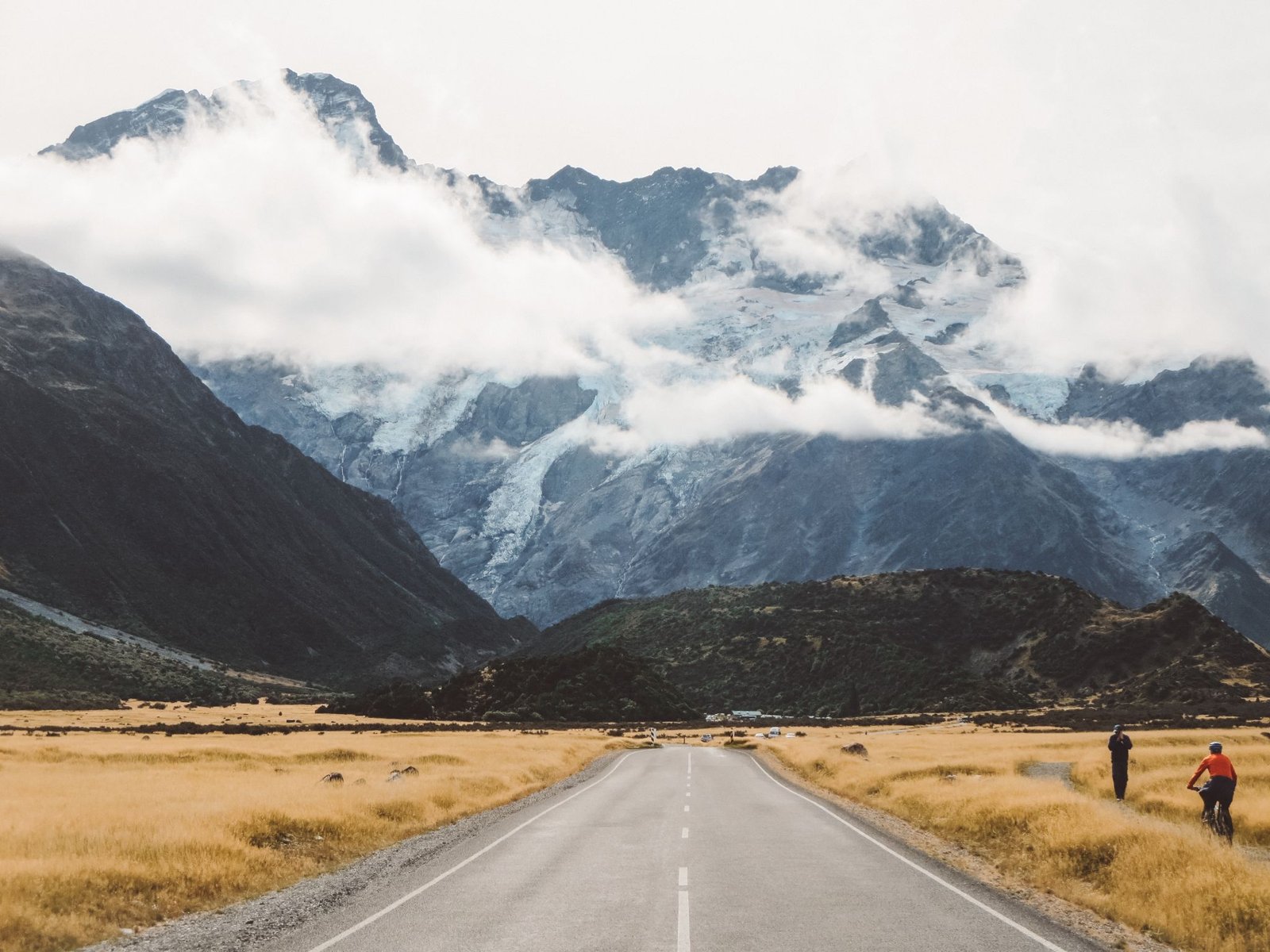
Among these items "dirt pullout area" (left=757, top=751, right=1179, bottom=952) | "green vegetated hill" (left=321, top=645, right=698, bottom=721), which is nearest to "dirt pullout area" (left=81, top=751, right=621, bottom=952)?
"dirt pullout area" (left=757, top=751, right=1179, bottom=952)

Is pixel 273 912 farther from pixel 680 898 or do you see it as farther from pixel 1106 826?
pixel 1106 826

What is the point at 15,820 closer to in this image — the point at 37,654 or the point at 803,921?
the point at 803,921

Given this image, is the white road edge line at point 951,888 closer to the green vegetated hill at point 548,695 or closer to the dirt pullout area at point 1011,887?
the dirt pullout area at point 1011,887

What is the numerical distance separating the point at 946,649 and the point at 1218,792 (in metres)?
137

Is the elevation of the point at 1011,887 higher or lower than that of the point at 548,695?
higher

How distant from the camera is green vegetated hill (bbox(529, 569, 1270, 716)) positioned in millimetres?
128125

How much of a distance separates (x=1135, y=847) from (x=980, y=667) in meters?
139

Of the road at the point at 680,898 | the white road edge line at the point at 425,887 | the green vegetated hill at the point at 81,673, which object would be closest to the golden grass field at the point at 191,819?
the white road edge line at the point at 425,887

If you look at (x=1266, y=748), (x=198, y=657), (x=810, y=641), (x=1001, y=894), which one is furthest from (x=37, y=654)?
(x=1001, y=894)

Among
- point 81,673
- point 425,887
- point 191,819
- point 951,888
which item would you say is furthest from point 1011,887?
point 81,673

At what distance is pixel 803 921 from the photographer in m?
15.0

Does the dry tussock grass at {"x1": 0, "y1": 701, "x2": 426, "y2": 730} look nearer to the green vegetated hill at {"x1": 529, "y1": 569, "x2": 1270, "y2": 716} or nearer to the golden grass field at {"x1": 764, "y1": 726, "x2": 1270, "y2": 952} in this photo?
the green vegetated hill at {"x1": 529, "y1": 569, "x2": 1270, "y2": 716}

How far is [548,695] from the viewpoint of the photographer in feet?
379

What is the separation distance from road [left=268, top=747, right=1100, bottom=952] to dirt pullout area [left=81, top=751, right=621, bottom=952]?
425 mm
